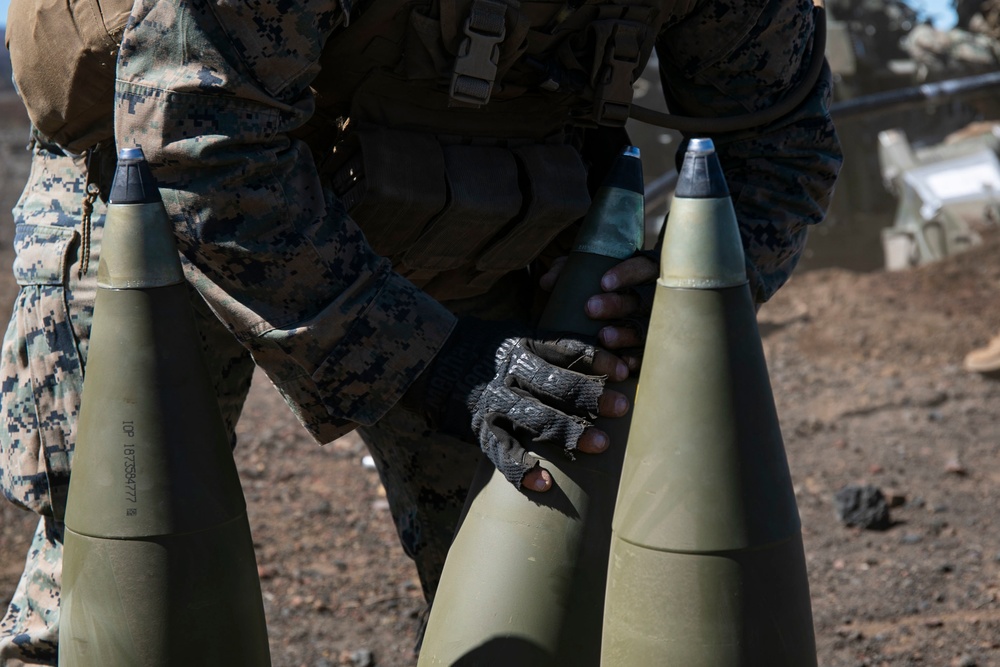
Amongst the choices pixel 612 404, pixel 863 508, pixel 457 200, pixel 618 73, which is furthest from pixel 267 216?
pixel 863 508

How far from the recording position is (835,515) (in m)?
3.47

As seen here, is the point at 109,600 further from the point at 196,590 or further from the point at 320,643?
the point at 320,643

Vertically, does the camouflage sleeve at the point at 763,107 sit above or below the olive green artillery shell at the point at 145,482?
above

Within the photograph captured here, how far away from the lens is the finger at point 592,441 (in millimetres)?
1559

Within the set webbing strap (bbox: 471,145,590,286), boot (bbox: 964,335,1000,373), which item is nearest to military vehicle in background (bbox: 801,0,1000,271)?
boot (bbox: 964,335,1000,373)

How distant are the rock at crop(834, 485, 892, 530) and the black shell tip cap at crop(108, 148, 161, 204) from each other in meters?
2.57

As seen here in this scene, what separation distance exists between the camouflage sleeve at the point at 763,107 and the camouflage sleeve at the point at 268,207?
758 mm

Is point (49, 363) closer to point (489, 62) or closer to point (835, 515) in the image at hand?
point (489, 62)

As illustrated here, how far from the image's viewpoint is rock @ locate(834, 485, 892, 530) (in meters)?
3.35

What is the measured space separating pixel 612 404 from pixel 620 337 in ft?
0.40

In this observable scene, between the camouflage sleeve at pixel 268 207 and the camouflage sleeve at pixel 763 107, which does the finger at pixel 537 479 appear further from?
the camouflage sleeve at pixel 763 107

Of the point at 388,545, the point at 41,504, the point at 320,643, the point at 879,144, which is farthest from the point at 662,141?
the point at 41,504

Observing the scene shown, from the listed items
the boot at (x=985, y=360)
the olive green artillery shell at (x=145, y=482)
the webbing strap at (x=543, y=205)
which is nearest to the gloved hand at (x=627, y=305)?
the webbing strap at (x=543, y=205)

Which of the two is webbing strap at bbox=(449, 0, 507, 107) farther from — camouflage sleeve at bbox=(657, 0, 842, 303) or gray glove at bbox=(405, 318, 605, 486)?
camouflage sleeve at bbox=(657, 0, 842, 303)
